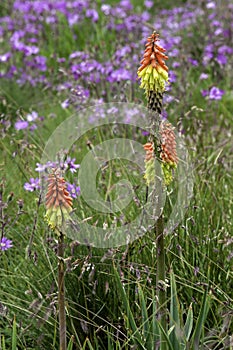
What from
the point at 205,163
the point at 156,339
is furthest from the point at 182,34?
the point at 156,339

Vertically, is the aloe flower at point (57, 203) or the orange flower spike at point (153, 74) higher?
the orange flower spike at point (153, 74)

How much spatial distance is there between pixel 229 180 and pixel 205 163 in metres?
0.20

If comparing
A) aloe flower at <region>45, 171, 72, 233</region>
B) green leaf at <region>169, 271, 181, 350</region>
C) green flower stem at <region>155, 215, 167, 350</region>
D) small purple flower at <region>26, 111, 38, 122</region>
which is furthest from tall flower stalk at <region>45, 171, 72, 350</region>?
small purple flower at <region>26, 111, 38, 122</region>

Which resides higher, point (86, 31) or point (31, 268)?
point (86, 31)

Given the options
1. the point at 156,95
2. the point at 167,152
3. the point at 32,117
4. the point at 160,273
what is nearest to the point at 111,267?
the point at 160,273

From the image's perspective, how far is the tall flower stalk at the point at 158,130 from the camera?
6.37 ft

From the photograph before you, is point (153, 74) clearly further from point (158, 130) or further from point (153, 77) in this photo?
point (158, 130)

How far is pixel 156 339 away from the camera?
7.13 feet

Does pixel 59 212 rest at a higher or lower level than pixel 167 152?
lower

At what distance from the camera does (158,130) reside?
1.96 m

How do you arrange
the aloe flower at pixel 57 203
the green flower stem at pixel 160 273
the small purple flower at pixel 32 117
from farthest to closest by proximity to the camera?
1. the small purple flower at pixel 32 117
2. the green flower stem at pixel 160 273
3. the aloe flower at pixel 57 203

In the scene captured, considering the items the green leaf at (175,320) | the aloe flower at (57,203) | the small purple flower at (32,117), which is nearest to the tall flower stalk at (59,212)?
→ the aloe flower at (57,203)

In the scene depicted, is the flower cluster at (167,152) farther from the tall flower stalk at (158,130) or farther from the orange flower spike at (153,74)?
the orange flower spike at (153,74)

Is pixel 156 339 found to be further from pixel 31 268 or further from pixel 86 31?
pixel 86 31
